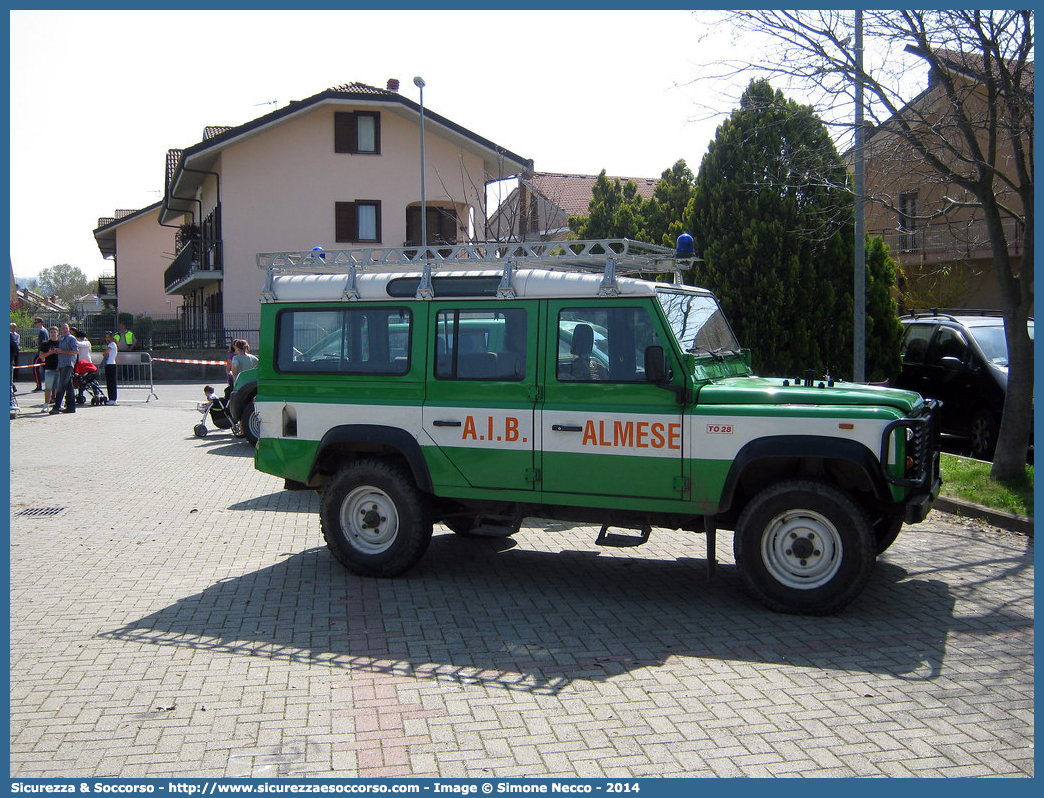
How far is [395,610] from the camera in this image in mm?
6508

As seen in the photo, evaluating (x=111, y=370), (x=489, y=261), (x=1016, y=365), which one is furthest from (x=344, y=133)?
(x=489, y=261)

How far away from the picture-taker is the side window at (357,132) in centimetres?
3662

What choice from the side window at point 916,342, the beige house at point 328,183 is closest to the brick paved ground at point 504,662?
the side window at point 916,342

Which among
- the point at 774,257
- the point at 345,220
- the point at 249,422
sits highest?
the point at 345,220

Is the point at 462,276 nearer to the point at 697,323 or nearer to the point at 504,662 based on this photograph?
the point at 697,323

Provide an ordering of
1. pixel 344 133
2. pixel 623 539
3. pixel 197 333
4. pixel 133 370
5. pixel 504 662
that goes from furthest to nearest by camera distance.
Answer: pixel 344 133, pixel 197 333, pixel 133 370, pixel 623 539, pixel 504 662

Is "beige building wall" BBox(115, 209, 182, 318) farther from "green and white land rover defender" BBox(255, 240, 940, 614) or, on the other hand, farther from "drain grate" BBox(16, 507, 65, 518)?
"green and white land rover defender" BBox(255, 240, 940, 614)

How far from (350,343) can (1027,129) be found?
6.69 m

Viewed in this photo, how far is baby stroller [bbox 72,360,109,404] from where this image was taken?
70.5 feet

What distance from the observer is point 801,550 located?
6.18 metres

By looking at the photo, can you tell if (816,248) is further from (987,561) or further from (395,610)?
(395,610)

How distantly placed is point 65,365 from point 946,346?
54.9 feet

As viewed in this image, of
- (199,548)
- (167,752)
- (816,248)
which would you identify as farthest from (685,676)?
(816,248)

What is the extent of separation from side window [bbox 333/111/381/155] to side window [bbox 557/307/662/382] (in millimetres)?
31997
